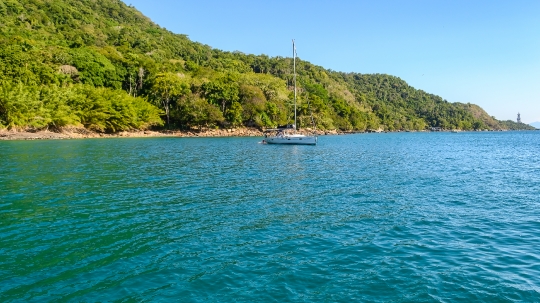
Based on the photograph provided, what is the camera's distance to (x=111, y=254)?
1110 centimetres

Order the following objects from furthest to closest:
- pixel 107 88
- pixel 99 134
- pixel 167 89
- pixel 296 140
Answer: pixel 167 89 → pixel 107 88 → pixel 99 134 → pixel 296 140

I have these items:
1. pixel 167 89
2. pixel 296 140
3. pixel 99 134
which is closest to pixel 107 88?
pixel 167 89

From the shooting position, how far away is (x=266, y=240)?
12586 mm

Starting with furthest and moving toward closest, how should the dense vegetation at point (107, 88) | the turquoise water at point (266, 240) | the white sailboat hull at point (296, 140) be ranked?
the dense vegetation at point (107, 88), the white sailboat hull at point (296, 140), the turquoise water at point (266, 240)

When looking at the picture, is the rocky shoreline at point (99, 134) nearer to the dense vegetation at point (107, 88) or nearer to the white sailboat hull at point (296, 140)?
the dense vegetation at point (107, 88)

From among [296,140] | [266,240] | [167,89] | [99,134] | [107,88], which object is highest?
[167,89]

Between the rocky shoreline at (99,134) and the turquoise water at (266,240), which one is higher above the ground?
the rocky shoreline at (99,134)

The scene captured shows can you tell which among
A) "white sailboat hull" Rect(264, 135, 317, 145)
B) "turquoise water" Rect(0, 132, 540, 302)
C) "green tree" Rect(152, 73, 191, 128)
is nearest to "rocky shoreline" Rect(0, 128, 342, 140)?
"green tree" Rect(152, 73, 191, 128)

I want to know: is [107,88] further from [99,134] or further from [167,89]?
[99,134]

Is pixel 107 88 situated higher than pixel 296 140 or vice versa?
pixel 107 88

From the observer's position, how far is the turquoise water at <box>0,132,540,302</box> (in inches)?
349

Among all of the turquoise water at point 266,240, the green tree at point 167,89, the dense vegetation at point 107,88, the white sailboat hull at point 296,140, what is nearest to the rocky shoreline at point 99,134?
the dense vegetation at point 107,88

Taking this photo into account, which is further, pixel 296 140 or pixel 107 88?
pixel 107 88

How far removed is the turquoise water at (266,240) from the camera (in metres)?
8.86
